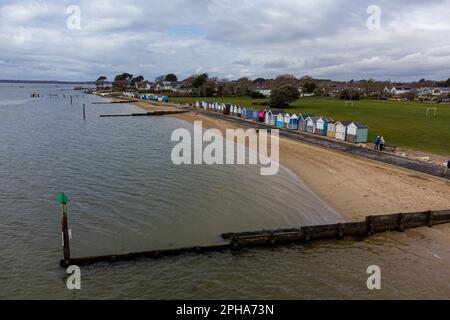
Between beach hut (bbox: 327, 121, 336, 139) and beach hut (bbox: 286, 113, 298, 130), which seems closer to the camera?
beach hut (bbox: 327, 121, 336, 139)

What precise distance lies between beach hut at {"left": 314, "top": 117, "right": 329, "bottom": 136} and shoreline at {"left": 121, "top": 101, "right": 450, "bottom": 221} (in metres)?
Answer: 12.3

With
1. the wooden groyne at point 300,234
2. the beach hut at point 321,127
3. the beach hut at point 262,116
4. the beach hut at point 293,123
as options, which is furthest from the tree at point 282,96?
the wooden groyne at point 300,234

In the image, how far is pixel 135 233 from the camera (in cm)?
→ 2131

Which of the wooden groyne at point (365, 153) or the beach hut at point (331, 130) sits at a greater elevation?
the beach hut at point (331, 130)

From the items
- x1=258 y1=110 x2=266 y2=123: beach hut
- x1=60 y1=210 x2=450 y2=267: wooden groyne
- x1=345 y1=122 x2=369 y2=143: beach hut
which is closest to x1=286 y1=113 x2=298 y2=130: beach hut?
x1=258 y1=110 x2=266 y2=123: beach hut

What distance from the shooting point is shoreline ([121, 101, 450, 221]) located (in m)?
25.0

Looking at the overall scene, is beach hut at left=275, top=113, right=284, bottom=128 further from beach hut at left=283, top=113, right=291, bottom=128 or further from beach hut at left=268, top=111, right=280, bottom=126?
beach hut at left=268, top=111, right=280, bottom=126

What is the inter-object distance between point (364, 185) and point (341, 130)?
2045cm

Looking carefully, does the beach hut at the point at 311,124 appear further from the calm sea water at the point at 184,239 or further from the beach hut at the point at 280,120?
the calm sea water at the point at 184,239

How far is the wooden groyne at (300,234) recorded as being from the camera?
18.5 meters

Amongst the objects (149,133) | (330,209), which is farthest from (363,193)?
(149,133)

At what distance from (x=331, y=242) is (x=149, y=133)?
46.5 m

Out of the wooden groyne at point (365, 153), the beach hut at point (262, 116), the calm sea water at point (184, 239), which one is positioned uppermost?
the beach hut at point (262, 116)

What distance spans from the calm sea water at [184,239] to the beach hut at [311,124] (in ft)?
69.8
